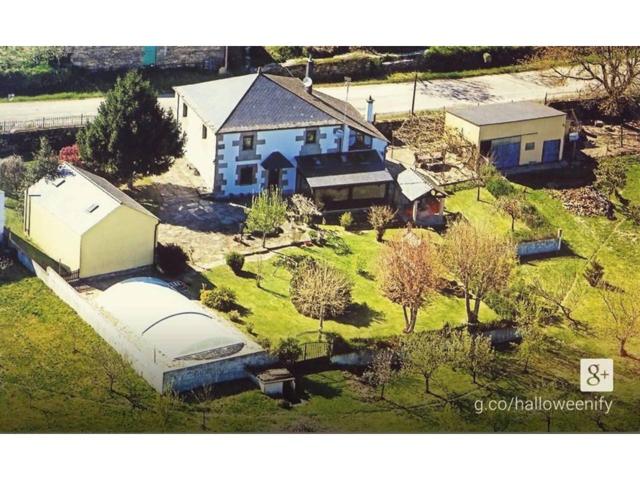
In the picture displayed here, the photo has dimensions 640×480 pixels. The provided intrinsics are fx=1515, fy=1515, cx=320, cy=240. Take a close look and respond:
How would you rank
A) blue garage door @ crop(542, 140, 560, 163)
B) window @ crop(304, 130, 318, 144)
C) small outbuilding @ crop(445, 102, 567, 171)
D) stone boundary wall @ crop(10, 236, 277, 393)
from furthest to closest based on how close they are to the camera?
1. blue garage door @ crop(542, 140, 560, 163)
2. small outbuilding @ crop(445, 102, 567, 171)
3. window @ crop(304, 130, 318, 144)
4. stone boundary wall @ crop(10, 236, 277, 393)

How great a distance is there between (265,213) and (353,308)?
2.05 meters

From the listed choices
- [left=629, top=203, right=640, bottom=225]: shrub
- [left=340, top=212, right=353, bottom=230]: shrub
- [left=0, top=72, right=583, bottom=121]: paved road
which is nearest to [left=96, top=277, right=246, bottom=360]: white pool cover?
[left=340, top=212, right=353, bottom=230]: shrub

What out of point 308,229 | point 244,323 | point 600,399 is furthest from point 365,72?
point 600,399

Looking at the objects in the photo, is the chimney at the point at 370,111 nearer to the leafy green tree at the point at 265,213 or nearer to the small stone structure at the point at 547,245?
the leafy green tree at the point at 265,213

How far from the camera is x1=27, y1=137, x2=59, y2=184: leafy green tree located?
24.2m

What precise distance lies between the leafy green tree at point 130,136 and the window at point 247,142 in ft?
3.19

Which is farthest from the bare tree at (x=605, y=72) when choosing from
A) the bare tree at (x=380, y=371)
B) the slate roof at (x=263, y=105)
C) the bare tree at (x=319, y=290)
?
the bare tree at (x=380, y=371)

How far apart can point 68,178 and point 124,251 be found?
1.54 metres

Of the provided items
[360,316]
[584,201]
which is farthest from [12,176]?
[584,201]

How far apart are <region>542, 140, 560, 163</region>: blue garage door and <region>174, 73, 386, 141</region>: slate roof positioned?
2776 millimetres

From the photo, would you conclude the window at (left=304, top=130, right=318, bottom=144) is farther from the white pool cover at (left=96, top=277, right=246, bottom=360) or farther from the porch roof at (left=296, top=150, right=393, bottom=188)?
the white pool cover at (left=96, top=277, right=246, bottom=360)

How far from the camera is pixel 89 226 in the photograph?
2348 centimetres

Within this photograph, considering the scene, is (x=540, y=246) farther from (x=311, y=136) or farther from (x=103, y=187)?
(x=103, y=187)

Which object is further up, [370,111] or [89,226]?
[370,111]
